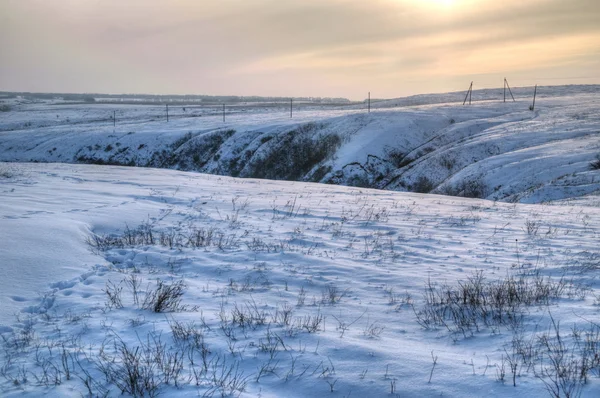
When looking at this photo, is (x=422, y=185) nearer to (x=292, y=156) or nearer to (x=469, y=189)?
(x=469, y=189)

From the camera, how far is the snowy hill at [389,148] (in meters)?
24.7

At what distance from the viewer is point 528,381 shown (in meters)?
4.34

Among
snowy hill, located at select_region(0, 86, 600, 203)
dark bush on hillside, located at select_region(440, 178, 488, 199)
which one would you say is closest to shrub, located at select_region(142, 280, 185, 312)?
snowy hill, located at select_region(0, 86, 600, 203)

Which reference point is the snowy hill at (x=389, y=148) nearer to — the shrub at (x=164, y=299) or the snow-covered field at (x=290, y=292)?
the snow-covered field at (x=290, y=292)

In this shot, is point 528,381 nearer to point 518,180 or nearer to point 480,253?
point 480,253

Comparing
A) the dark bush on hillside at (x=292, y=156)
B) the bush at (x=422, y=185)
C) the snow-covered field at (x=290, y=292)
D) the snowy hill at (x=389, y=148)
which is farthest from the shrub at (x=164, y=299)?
the dark bush on hillside at (x=292, y=156)

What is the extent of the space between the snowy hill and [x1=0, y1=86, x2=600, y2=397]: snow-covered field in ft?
12.4

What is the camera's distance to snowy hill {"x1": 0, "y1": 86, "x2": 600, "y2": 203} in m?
24.7

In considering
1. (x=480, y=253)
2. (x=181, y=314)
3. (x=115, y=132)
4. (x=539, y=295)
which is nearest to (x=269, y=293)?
(x=181, y=314)

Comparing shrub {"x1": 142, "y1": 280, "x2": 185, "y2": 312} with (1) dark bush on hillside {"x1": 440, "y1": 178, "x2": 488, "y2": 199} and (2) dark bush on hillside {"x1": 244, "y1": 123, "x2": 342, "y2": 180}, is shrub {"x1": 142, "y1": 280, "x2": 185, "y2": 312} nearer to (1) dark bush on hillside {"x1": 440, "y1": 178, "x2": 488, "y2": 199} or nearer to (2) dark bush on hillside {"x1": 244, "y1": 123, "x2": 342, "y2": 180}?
(1) dark bush on hillside {"x1": 440, "y1": 178, "x2": 488, "y2": 199}

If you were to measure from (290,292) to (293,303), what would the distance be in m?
0.57

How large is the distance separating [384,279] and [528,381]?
3.97m

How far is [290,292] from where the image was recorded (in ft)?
25.2

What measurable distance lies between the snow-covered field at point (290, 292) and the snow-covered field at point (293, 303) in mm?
33
